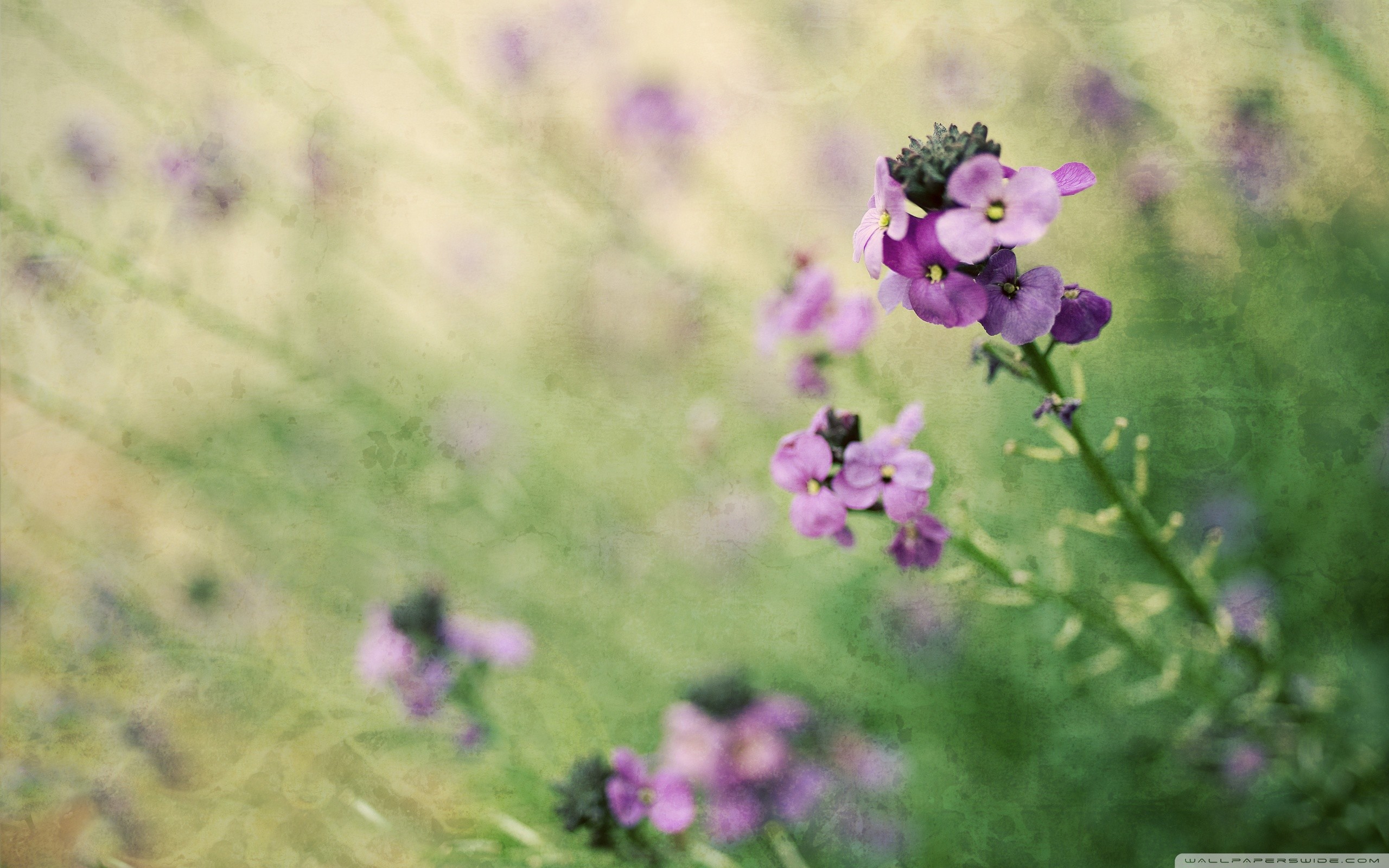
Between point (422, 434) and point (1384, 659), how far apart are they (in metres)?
→ 4.44

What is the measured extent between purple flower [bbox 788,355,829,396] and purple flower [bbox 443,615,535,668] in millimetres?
1326

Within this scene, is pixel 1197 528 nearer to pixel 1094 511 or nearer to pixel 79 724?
pixel 1094 511

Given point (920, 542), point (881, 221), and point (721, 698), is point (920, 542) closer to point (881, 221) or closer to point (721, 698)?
point (881, 221)

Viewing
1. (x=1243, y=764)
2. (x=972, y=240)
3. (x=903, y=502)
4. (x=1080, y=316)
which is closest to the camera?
(x=972, y=240)

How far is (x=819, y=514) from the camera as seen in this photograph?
1635mm

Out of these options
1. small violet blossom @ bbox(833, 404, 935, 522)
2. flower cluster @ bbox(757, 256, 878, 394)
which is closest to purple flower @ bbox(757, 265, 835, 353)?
flower cluster @ bbox(757, 256, 878, 394)

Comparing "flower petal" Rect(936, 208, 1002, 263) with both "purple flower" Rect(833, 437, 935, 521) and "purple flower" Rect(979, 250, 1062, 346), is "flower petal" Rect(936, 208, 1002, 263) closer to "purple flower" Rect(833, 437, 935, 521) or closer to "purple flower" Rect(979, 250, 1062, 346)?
"purple flower" Rect(979, 250, 1062, 346)

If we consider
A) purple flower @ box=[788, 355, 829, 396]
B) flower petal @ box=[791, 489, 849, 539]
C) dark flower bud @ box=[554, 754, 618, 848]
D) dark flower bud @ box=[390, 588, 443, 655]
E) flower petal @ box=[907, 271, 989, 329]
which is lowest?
dark flower bud @ box=[554, 754, 618, 848]

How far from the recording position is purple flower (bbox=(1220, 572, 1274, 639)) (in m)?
2.77

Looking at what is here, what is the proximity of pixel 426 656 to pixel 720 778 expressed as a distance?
3.31 ft

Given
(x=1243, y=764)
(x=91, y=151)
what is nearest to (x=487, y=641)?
(x=1243, y=764)

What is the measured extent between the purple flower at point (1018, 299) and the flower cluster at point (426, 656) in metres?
1.95

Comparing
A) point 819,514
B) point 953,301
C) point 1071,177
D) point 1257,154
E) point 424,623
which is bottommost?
point 424,623

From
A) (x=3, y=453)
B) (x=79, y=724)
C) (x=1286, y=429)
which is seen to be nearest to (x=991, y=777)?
(x=1286, y=429)
